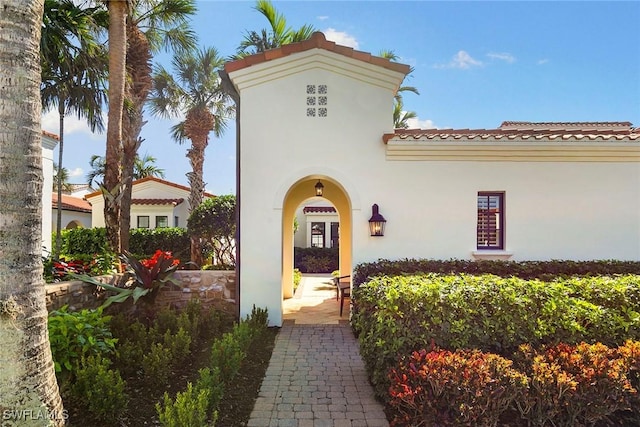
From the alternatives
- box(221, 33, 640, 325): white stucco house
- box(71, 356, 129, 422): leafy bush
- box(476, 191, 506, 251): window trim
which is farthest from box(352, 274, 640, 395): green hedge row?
box(476, 191, 506, 251): window trim

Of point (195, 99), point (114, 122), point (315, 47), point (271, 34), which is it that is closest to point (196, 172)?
point (195, 99)

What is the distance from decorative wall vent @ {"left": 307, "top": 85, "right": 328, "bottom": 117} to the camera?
8.51m

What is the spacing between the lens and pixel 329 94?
8531mm

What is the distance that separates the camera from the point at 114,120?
9562mm

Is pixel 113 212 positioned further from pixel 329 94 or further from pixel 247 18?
pixel 247 18

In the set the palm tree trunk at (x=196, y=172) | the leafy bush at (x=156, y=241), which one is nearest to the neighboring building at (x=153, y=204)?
the leafy bush at (x=156, y=241)

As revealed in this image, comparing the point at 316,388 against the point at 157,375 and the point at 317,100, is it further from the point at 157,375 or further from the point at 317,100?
the point at 317,100

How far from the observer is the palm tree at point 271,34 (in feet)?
44.3

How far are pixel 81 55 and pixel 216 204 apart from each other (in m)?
7.33

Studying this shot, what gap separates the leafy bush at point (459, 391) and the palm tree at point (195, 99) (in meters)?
18.7

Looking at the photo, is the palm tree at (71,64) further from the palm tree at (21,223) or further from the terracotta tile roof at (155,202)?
the terracotta tile roof at (155,202)

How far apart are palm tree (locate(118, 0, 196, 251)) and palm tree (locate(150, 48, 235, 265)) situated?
172 inches

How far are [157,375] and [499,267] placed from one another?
6.78 m

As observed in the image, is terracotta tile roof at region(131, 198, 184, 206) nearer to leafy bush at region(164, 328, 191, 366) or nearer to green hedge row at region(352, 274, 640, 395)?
leafy bush at region(164, 328, 191, 366)
